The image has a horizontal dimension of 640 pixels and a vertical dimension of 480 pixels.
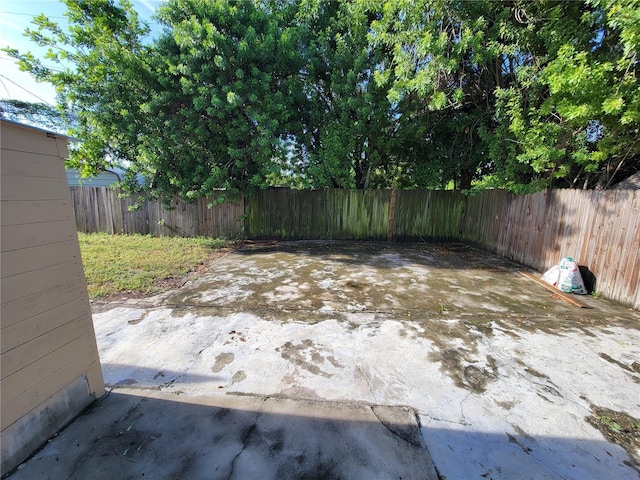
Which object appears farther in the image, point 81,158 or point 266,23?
point 81,158

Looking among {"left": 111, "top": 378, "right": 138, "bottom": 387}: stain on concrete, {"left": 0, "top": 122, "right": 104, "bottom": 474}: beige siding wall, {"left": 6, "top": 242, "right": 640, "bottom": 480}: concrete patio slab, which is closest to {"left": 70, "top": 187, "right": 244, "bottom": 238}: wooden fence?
{"left": 6, "top": 242, "right": 640, "bottom": 480}: concrete patio slab

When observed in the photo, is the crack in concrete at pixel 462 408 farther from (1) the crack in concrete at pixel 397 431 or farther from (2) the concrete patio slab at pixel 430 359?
(1) the crack in concrete at pixel 397 431

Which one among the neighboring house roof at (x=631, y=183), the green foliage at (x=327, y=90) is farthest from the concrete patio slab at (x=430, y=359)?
the green foliage at (x=327, y=90)

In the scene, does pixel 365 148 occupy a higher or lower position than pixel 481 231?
higher

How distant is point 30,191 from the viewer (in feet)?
4.91

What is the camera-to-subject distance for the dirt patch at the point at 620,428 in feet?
5.31

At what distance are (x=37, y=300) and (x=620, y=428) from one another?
3606 mm

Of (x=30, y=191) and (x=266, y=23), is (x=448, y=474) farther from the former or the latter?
(x=266, y=23)

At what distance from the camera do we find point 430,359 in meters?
2.46

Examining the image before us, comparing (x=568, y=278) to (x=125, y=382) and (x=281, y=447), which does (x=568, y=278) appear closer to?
(x=281, y=447)

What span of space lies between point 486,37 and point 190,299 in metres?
6.84

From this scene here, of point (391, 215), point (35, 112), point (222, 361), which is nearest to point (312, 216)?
point (391, 215)

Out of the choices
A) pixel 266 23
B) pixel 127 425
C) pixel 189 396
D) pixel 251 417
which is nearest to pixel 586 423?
pixel 251 417

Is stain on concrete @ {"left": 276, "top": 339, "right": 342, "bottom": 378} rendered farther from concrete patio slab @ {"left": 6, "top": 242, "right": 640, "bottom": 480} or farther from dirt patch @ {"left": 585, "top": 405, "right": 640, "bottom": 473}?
dirt patch @ {"left": 585, "top": 405, "right": 640, "bottom": 473}
